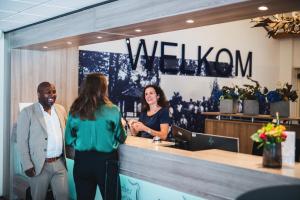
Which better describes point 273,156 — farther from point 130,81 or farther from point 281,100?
point 130,81

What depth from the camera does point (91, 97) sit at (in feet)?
11.0

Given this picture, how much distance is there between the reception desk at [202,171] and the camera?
8.43 feet

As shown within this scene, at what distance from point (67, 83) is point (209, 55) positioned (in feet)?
11.5

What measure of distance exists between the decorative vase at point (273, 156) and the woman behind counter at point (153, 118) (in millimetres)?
1878

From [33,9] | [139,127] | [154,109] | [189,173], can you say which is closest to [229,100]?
[154,109]

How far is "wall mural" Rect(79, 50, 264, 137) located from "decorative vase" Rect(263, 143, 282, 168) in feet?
14.1

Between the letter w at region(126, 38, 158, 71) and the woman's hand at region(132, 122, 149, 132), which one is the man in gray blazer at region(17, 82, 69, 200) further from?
the letter w at region(126, 38, 158, 71)

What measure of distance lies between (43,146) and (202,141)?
161cm

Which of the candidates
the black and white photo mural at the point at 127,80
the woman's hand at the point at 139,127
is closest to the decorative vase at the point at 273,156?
the woman's hand at the point at 139,127

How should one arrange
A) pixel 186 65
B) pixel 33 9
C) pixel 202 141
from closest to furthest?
pixel 202 141 → pixel 33 9 → pixel 186 65

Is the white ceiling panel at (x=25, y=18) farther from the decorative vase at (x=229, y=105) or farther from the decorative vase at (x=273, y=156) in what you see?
the decorative vase at (x=229, y=105)

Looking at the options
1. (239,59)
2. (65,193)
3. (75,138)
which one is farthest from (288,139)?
(239,59)

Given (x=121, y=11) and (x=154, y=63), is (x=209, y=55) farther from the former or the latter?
(x=121, y=11)

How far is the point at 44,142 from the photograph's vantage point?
13.1ft
